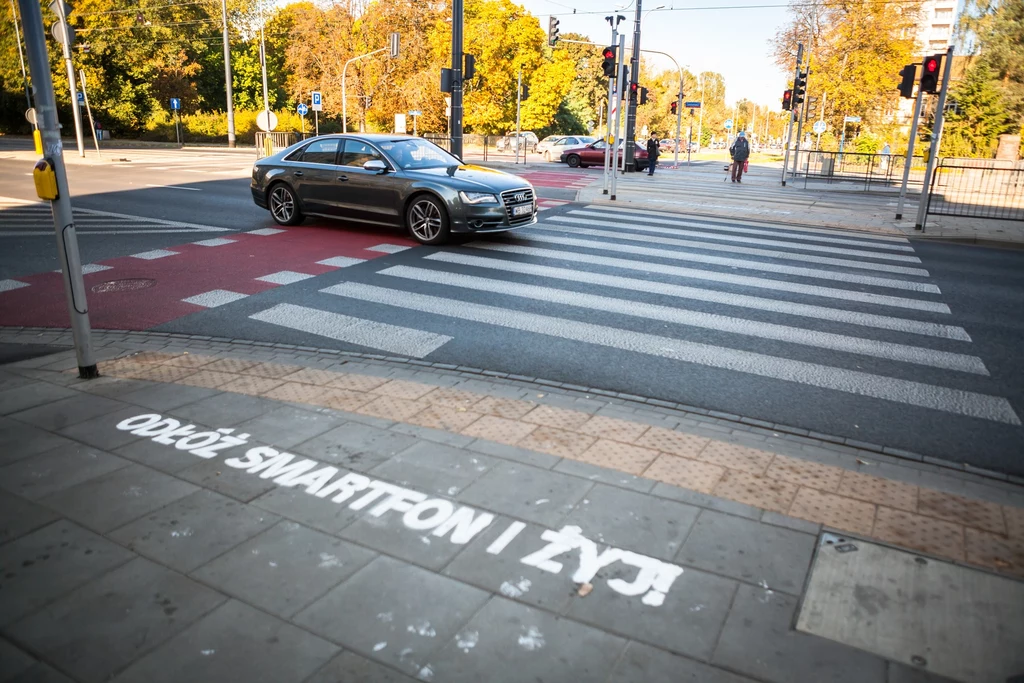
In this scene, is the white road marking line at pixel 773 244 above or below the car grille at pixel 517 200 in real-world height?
below

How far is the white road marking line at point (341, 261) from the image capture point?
1071cm

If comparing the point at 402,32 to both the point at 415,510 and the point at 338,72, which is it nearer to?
the point at 338,72

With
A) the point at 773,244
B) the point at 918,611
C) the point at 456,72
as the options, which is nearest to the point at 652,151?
the point at 456,72

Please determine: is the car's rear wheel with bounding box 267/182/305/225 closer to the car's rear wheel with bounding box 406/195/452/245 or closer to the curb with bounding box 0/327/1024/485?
the car's rear wheel with bounding box 406/195/452/245

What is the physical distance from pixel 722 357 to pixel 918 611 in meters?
3.88

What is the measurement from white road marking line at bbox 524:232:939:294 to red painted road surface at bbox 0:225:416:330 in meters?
2.97

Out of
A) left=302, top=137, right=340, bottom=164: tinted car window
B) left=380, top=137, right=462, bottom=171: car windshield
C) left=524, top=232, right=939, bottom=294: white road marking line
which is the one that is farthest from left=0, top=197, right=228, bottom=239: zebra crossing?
left=524, top=232, right=939, bottom=294: white road marking line

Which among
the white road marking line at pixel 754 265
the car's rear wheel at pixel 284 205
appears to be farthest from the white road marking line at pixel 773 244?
the car's rear wheel at pixel 284 205

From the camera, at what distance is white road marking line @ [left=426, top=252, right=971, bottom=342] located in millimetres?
8219

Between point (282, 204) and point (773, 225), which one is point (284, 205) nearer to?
point (282, 204)

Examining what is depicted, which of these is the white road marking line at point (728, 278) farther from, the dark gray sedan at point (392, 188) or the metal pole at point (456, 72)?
the metal pole at point (456, 72)

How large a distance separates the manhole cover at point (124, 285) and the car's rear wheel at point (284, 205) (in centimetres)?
438

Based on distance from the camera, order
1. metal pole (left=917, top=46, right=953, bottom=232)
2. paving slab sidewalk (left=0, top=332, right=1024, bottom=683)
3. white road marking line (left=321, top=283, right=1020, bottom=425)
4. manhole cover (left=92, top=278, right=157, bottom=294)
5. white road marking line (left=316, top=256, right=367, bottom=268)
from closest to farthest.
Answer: paving slab sidewalk (left=0, top=332, right=1024, bottom=683), white road marking line (left=321, top=283, right=1020, bottom=425), manhole cover (left=92, top=278, right=157, bottom=294), white road marking line (left=316, top=256, right=367, bottom=268), metal pole (left=917, top=46, right=953, bottom=232)

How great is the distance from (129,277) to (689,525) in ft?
28.5
